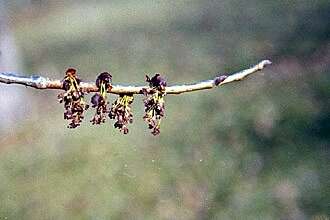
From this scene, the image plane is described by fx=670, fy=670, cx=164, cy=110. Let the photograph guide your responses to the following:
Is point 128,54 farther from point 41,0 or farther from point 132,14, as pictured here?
point 41,0

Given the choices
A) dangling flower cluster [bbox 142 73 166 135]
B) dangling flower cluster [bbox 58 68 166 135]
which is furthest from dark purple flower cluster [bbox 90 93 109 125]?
dangling flower cluster [bbox 142 73 166 135]

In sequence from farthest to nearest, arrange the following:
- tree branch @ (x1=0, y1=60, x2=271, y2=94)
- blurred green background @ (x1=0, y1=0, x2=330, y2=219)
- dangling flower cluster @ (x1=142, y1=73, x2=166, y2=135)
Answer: blurred green background @ (x1=0, y1=0, x2=330, y2=219), dangling flower cluster @ (x1=142, y1=73, x2=166, y2=135), tree branch @ (x1=0, y1=60, x2=271, y2=94)

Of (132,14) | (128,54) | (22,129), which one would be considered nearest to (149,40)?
(128,54)

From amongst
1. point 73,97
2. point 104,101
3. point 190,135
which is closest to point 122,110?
point 104,101

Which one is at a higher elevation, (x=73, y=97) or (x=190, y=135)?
(x=190, y=135)

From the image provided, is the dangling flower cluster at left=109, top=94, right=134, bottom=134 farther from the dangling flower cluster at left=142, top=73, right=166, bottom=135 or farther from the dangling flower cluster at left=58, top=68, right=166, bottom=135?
the dangling flower cluster at left=142, top=73, right=166, bottom=135

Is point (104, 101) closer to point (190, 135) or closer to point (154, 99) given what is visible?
point (154, 99)

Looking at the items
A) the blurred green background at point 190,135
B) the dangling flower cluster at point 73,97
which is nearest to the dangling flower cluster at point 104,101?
the dangling flower cluster at point 73,97

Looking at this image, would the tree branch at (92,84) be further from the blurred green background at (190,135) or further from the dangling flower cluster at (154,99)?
the blurred green background at (190,135)
